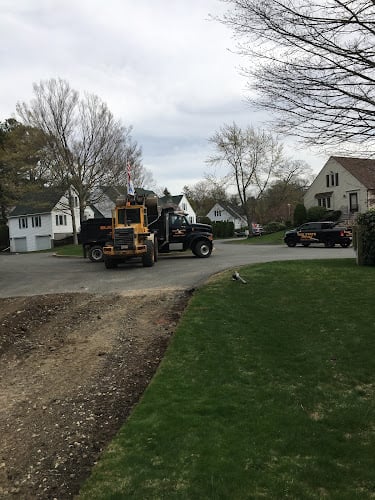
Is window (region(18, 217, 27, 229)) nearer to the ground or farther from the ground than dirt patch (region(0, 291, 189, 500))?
farther from the ground

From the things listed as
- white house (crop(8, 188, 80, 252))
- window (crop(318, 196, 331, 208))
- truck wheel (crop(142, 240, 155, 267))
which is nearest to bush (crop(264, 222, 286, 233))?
window (crop(318, 196, 331, 208))

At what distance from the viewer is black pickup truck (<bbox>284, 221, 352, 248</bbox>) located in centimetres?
2919

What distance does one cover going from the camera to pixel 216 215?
328 feet

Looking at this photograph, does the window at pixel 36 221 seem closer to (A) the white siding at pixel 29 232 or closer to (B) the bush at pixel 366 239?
(A) the white siding at pixel 29 232

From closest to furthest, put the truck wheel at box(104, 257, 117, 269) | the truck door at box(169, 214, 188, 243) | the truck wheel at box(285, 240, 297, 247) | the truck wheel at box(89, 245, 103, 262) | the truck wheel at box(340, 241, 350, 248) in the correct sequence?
the truck wheel at box(104, 257, 117, 269), the truck door at box(169, 214, 188, 243), the truck wheel at box(89, 245, 103, 262), the truck wheel at box(340, 241, 350, 248), the truck wheel at box(285, 240, 297, 247)

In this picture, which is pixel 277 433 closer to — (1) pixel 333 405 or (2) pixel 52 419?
(1) pixel 333 405

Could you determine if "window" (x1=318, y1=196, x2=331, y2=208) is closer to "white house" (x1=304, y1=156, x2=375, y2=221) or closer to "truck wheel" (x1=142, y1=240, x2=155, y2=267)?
"white house" (x1=304, y1=156, x2=375, y2=221)

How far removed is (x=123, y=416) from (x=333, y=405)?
2.31 metres

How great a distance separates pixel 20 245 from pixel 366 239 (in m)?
51.3

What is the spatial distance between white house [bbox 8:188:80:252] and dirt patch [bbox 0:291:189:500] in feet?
145

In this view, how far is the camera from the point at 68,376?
657cm

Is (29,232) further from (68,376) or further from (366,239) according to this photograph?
(68,376)

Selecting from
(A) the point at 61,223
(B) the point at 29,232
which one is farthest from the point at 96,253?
(B) the point at 29,232

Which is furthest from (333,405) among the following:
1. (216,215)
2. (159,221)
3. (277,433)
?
(216,215)
